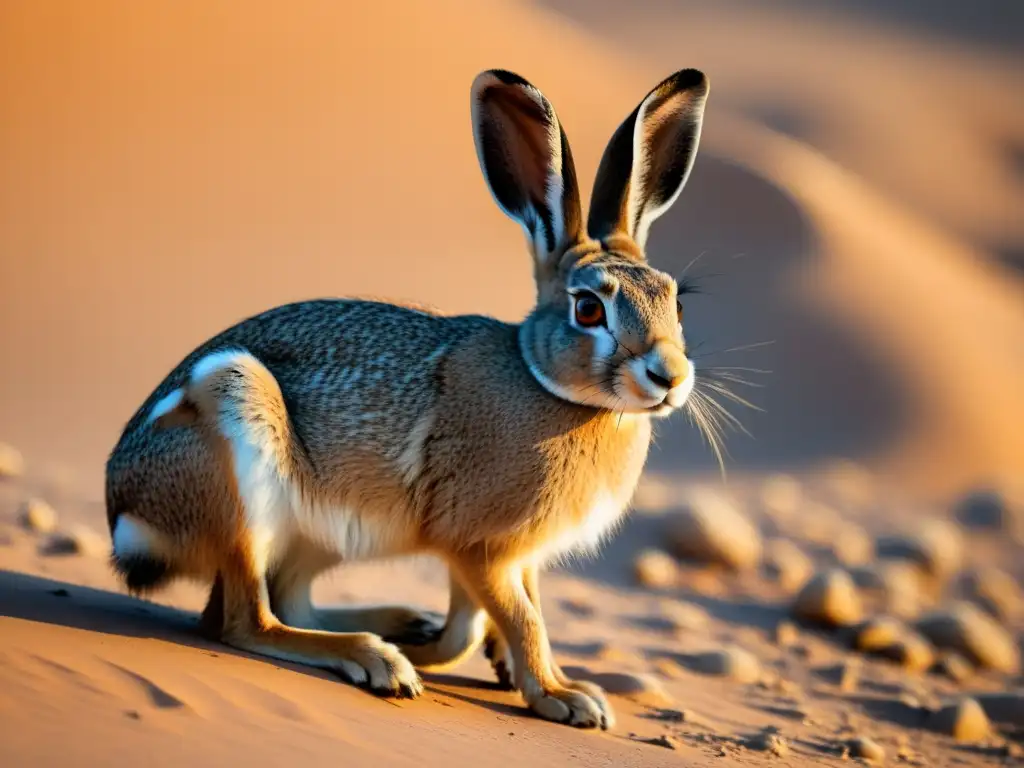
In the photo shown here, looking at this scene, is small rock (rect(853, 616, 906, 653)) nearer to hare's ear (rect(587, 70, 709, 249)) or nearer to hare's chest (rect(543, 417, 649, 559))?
hare's chest (rect(543, 417, 649, 559))

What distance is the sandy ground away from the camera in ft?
14.4

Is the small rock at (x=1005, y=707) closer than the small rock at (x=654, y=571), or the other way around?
the small rock at (x=1005, y=707)

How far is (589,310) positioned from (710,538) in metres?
4.49

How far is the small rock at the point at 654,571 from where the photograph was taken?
27.9ft

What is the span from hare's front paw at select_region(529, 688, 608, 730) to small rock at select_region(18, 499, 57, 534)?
11.5 ft

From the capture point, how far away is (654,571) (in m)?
8.55

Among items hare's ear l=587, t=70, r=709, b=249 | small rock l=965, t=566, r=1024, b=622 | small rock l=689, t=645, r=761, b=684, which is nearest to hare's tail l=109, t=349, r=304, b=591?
hare's ear l=587, t=70, r=709, b=249

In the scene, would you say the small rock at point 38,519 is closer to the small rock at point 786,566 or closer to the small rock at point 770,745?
the small rock at point 770,745

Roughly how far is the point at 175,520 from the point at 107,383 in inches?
266

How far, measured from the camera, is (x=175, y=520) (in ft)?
15.8

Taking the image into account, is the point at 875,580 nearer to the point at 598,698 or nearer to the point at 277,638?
the point at 598,698

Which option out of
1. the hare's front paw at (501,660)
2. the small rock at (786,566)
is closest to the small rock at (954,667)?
the small rock at (786,566)

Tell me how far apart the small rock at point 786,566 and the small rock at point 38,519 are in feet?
15.6

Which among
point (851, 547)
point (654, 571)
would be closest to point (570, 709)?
point (654, 571)
